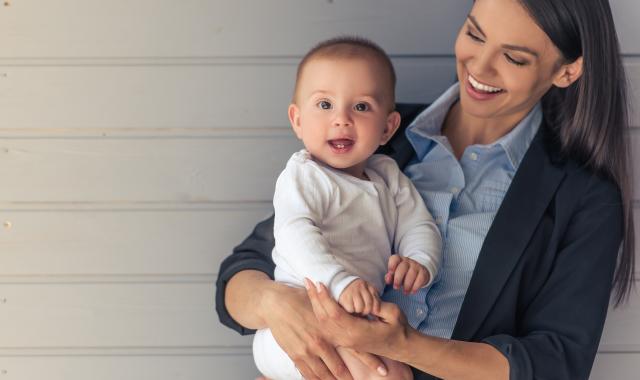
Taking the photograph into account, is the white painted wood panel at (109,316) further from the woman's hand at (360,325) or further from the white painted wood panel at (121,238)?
the woman's hand at (360,325)

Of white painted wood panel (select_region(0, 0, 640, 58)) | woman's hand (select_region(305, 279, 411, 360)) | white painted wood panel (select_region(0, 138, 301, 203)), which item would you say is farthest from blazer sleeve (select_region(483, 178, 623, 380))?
white painted wood panel (select_region(0, 138, 301, 203))

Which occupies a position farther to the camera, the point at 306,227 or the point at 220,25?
the point at 220,25

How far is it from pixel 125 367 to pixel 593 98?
1437 millimetres

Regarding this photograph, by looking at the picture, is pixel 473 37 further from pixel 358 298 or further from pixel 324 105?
pixel 358 298

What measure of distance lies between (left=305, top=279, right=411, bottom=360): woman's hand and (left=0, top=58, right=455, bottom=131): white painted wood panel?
0.74 meters

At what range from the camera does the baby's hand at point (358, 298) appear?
1.38 meters

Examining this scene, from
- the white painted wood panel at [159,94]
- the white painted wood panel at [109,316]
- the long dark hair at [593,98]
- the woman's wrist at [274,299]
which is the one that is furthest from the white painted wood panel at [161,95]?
the woman's wrist at [274,299]

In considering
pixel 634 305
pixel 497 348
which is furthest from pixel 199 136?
pixel 634 305

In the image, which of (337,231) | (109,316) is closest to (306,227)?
(337,231)

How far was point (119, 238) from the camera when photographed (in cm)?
209

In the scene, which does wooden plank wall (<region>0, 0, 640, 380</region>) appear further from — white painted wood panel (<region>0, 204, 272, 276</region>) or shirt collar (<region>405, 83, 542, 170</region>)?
shirt collar (<region>405, 83, 542, 170</region>)

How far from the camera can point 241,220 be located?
2.10 meters

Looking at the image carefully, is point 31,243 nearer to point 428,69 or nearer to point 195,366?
point 195,366

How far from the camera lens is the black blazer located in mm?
1598
